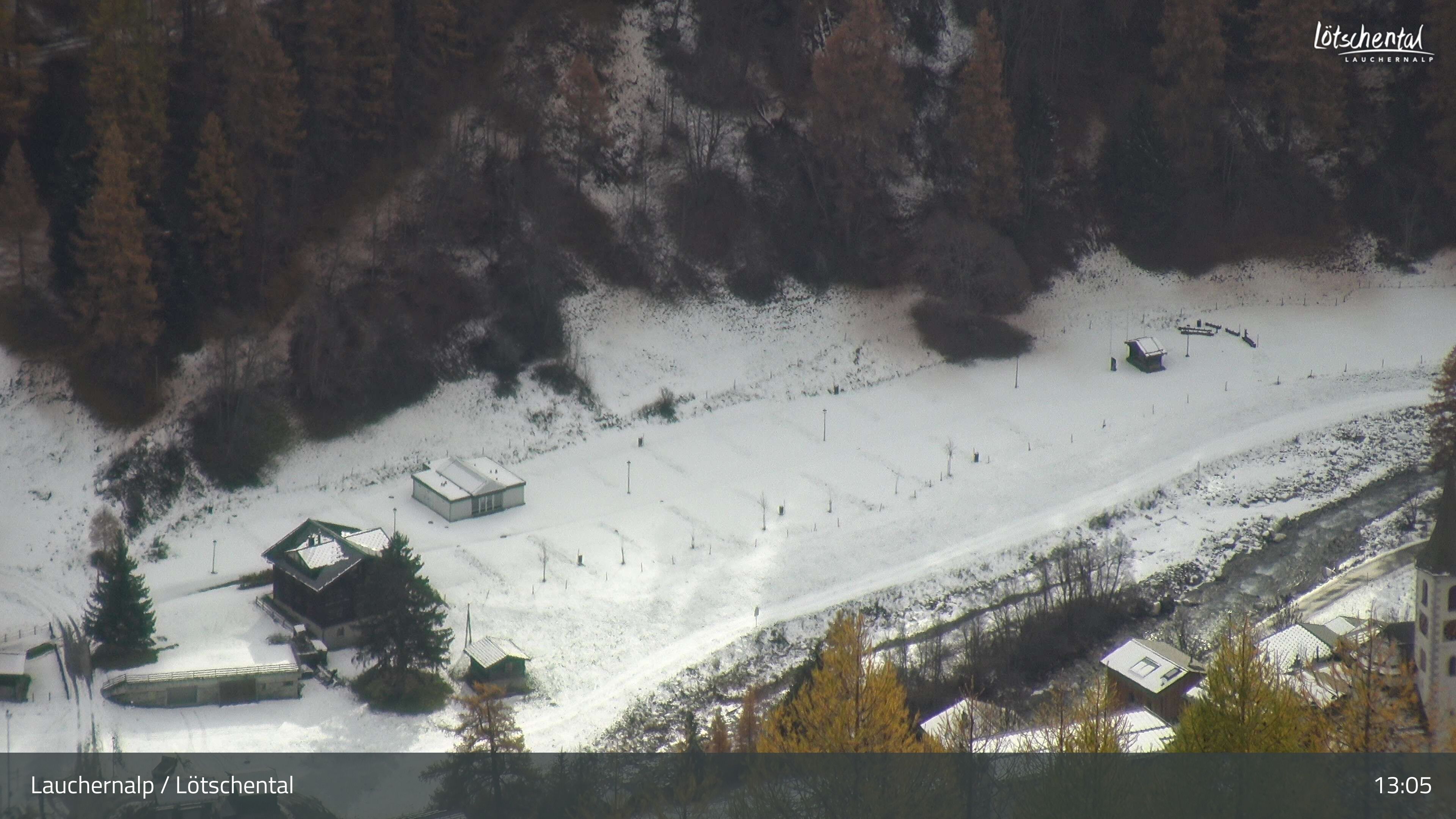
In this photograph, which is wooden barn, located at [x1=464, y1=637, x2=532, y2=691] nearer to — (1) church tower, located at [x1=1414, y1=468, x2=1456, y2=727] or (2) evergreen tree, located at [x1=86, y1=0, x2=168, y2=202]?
(2) evergreen tree, located at [x1=86, y1=0, x2=168, y2=202]

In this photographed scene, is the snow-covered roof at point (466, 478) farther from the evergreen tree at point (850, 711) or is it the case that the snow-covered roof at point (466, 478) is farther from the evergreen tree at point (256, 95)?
the evergreen tree at point (850, 711)

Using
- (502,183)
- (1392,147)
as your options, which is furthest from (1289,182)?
(502,183)

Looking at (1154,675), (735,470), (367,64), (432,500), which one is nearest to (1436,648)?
(1154,675)

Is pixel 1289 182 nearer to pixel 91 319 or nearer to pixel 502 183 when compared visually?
pixel 502 183

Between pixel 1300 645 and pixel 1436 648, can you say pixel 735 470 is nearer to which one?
pixel 1300 645

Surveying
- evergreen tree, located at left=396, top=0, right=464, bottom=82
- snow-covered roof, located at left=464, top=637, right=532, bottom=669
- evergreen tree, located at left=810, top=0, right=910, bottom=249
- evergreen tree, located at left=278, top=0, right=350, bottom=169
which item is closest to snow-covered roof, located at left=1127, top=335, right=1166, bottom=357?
evergreen tree, located at left=810, top=0, right=910, bottom=249

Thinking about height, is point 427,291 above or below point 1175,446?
above
